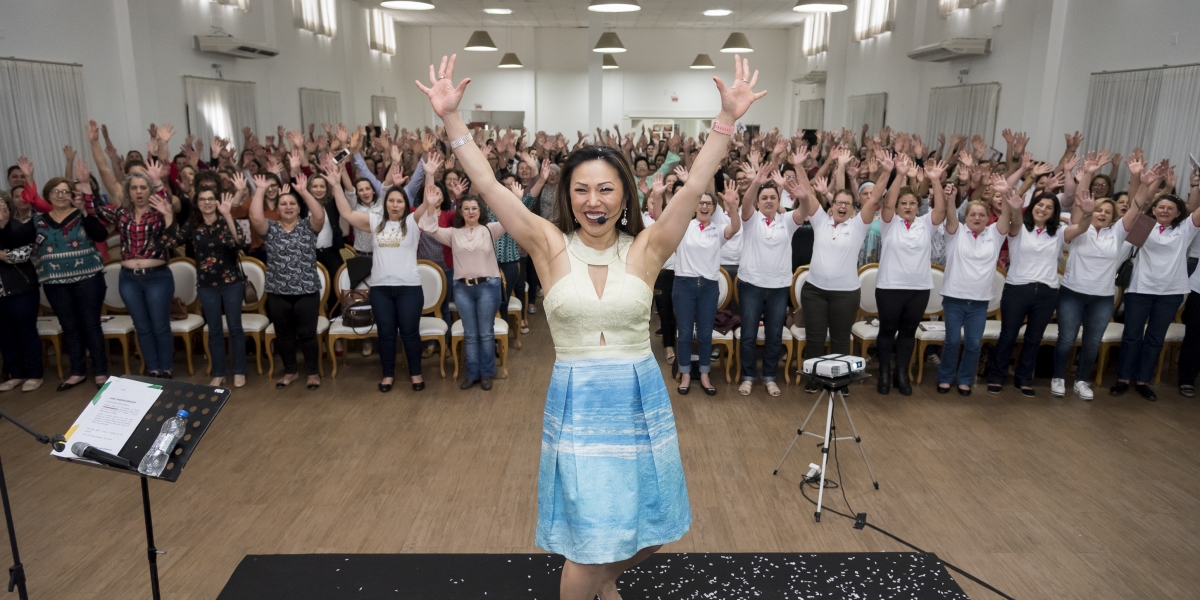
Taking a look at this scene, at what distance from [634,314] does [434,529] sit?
2104 mm

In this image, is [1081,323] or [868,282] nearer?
[1081,323]

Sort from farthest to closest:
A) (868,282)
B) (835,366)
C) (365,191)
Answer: (365,191)
(868,282)
(835,366)

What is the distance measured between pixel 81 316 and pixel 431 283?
2.48m

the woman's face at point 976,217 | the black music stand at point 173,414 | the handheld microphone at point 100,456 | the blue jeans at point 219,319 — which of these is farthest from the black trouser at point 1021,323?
the blue jeans at point 219,319

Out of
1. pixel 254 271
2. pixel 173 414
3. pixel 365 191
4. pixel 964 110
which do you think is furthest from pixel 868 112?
pixel 173 414

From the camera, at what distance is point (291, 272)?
529 cm

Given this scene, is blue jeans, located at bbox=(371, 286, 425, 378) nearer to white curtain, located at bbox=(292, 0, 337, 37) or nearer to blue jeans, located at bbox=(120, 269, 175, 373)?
blue jeans, located at bbox=(120, 269, 175, 373)

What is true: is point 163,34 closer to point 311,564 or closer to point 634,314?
point 311,564

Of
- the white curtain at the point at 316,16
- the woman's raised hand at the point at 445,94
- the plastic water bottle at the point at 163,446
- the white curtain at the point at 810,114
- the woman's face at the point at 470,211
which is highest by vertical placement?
the white curtain at the point at 316,16

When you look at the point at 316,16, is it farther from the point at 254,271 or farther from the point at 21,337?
the point at 21,337

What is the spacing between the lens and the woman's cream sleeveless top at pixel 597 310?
6.68 feet

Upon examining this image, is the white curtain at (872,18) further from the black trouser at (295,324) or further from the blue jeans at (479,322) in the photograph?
the black trouser at (295,324)

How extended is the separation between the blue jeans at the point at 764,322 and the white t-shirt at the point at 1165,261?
2528 mm

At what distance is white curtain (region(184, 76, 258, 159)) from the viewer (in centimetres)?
1062
